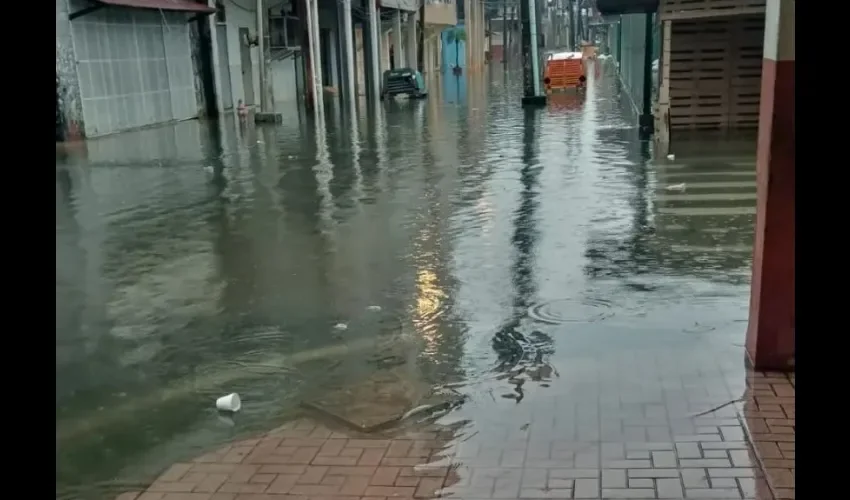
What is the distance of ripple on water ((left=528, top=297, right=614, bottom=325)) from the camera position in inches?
260

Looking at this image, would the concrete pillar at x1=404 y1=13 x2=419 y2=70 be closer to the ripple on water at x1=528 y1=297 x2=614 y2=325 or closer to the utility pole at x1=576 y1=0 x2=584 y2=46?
the utility pole at x1=576 y1=0 x2=584 y2=46

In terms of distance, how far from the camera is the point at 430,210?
36.7 ft

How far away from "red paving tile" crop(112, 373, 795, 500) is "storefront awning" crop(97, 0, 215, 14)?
65.6 ft

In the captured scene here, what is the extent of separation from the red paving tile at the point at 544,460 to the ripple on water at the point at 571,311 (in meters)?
1.68

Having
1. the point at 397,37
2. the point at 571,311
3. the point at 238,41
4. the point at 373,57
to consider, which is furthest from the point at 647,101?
the point at 397,37

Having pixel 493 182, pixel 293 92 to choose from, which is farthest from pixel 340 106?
pixel 493 182

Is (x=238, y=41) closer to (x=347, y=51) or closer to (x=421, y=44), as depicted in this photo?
(x=347, y=51)

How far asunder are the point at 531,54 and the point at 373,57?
1233 cm

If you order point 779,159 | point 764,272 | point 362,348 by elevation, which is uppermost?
point 779,159

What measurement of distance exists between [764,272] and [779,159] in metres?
0.68

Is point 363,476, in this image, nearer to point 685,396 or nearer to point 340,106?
point 685,396

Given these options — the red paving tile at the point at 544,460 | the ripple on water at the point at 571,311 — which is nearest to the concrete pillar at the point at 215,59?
the ripple on water at the point at 571,311

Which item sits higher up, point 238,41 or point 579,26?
point 579,26

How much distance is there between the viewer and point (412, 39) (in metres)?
52.4
